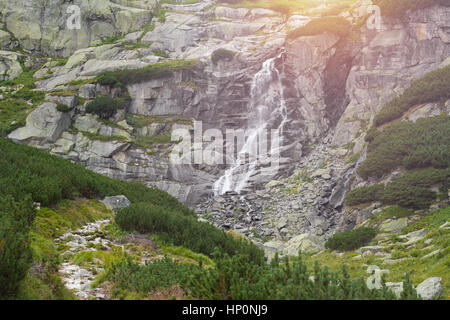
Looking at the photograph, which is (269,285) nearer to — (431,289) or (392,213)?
(431,289)

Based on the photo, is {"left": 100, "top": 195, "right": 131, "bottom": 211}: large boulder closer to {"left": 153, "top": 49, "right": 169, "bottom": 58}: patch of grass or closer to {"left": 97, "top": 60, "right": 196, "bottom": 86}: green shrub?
{"left": 97, "top": 60, "right": 196, "bottom": 86}: green shrub

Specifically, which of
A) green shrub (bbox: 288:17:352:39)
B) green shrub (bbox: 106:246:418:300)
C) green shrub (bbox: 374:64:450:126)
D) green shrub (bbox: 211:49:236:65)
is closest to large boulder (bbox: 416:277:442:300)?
green shrub (bbox: 106:246:418:300)

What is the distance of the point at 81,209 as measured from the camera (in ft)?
31.6

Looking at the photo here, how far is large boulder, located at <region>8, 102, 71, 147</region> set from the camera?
108 feet

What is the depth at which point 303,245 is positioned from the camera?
17.2 meters

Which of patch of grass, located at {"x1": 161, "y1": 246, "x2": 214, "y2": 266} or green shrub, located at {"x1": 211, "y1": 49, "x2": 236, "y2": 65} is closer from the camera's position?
patch of grass, located at {"x1": 161, "y1": 246, "x2": 214, "y2": 266}

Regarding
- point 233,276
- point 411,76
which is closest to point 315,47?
point 411,76

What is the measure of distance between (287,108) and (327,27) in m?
12.5

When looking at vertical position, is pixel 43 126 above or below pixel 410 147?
above

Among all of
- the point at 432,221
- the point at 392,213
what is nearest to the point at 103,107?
the point at 392,213

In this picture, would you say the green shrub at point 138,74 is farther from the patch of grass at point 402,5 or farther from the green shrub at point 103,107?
the patch of grass at point 402,5

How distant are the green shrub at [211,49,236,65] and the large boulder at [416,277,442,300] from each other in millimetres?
41680

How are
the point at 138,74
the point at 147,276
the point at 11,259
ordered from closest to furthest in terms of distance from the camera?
the point at 11,259
the point at 147,276
the point at 138,74
